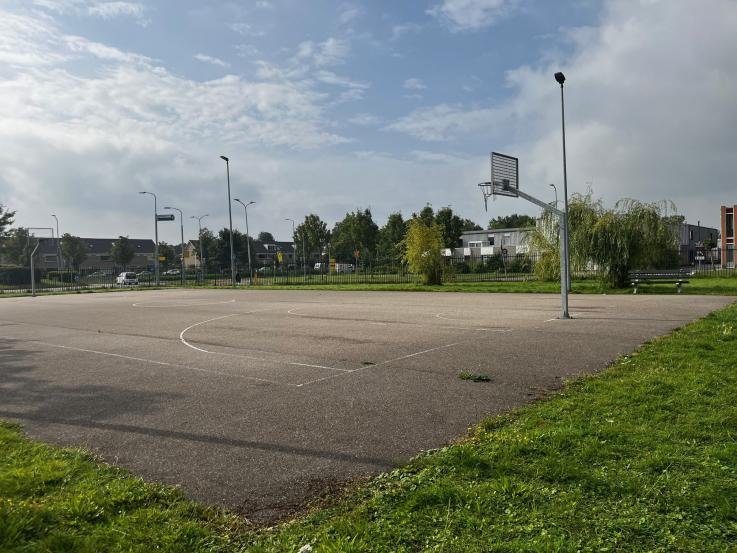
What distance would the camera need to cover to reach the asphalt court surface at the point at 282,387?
4.96m

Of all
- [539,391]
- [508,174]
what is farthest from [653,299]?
[539,391]

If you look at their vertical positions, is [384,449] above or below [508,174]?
below

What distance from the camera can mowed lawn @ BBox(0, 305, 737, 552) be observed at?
11.0 ft

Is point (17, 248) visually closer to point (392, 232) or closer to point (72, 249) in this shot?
point (72, 249)

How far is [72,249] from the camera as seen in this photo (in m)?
79.7

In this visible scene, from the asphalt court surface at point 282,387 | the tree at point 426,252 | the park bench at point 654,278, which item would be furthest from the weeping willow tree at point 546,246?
the asphalt court surface at point 282,387

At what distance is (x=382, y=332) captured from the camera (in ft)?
45.0

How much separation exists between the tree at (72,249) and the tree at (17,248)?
5.29 metres

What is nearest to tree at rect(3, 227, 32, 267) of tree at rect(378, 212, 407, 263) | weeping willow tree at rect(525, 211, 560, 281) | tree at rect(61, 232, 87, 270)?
tree at rect(61, 232, 87, 270)

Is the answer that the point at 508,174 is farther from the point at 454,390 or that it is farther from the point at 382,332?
the point at 454,390

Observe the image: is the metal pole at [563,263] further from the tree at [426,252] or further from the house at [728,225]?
the house at [728,225]

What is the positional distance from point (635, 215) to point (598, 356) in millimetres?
19190

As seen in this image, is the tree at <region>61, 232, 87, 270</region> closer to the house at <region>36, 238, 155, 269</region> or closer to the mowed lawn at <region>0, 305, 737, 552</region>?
the house at <region>36, 238, 155, 269</region>

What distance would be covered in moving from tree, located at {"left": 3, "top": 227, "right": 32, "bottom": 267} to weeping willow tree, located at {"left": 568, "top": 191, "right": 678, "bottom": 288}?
235 ft
